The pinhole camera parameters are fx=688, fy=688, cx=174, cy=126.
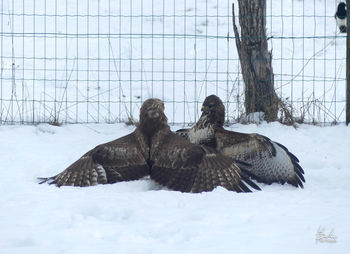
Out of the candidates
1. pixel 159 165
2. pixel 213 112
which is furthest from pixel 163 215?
pixel 213 112

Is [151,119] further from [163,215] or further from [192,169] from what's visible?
[163,215]

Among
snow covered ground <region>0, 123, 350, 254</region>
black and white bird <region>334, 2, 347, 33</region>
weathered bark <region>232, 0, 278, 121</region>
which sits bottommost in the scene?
snow covered ground <region>0, 123, 350, 254</region>

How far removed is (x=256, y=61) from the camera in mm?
8805

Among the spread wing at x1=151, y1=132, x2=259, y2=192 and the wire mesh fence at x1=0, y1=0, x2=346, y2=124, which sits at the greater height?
the wire mesh fence at x1=0, y1=0, x2=346, y2=124

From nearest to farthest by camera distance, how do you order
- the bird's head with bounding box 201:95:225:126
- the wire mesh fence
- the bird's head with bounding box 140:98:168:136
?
the bird's head with bounding box 140:98:168:136 → the bird's head with bounding box 201:95:225:126 → the wire mesh fence

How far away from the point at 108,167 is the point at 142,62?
4253mm

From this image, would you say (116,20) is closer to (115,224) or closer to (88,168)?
(88,168)

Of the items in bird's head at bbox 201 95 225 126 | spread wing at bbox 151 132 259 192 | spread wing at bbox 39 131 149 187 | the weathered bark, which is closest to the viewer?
spread wing at bbox 151 132 259 192

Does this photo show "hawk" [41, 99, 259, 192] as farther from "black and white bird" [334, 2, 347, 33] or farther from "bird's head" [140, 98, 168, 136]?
"black and white bird" [334, 2, 347, 33]

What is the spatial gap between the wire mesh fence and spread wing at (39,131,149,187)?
289 centimetres

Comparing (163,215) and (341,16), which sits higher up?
(341,16)

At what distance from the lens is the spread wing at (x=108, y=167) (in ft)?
19.9

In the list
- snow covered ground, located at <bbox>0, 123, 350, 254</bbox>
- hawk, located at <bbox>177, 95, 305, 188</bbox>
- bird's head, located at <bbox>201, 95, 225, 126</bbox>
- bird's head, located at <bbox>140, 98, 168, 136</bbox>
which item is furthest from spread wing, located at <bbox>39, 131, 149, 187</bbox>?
bird's head, located at <bbox>201, 95, 225, 126</bbox>

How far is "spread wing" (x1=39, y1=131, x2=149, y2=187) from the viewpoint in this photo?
19.9 feet
